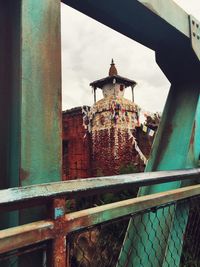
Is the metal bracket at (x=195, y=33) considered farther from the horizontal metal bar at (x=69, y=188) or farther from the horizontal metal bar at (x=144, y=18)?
the horizontal metal bar at (x=69, y=188)

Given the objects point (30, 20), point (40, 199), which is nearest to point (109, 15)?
point (30, 20)

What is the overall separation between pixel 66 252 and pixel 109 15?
1152 mm

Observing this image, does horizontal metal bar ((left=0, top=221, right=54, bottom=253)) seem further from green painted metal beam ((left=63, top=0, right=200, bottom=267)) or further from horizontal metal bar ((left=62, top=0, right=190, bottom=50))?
horizontal metal bar ((left=62, top=0, right=190, bottom=50))

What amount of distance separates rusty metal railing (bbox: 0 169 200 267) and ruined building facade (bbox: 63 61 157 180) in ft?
29.7

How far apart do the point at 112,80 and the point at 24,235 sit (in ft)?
44.1

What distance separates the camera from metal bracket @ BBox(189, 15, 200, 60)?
1.61 metres

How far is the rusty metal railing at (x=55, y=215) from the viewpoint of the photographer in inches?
26.6

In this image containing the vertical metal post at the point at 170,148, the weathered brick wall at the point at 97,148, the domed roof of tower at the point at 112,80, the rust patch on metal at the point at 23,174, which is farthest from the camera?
the domed roof of tower at the point at 112,80

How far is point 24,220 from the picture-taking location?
0.88 meters

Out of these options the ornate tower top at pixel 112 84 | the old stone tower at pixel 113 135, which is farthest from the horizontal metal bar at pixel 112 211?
the ornate tower top at pixel 112 84

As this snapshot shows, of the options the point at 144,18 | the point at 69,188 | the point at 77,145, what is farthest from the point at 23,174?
the point at 77,145

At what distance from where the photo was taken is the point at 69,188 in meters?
0.81

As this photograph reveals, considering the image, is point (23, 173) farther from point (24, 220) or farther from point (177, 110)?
point (177, 110)

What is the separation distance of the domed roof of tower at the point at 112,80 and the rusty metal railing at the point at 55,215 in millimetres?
12982
